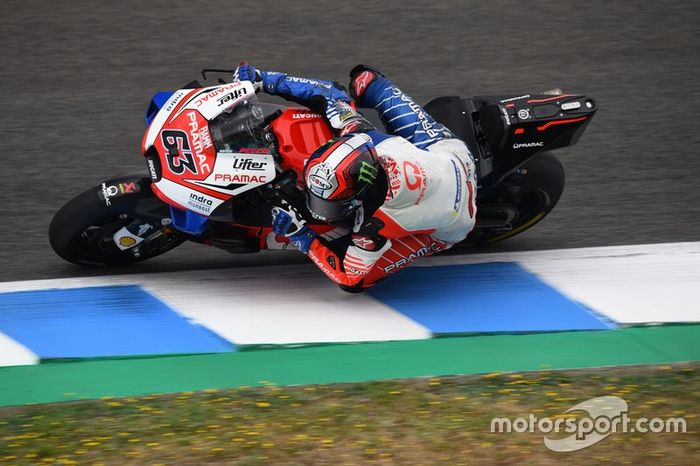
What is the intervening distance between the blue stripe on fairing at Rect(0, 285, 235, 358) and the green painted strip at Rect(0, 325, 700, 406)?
13 cm

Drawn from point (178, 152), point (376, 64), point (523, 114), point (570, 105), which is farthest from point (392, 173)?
point (376, 64)

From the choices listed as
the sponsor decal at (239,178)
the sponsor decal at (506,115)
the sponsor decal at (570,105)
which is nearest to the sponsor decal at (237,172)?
the sponsor decal at (239,178)

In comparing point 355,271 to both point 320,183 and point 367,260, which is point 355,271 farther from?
point 320,183

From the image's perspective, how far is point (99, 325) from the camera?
19.3 feet

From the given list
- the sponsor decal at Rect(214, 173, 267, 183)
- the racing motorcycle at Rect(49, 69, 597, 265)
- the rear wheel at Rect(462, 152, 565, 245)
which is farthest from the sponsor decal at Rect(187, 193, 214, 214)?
the rear wheel at Rect(462, 152, 565, 245)

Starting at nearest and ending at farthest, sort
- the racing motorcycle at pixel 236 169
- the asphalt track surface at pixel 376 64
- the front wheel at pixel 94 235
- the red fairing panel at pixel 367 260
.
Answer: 1. the racing motorcycle at pixel 236 169
2. the red fairing panel at pixel 367 260
3. the front wheel at pixel 94 235
4. the asphalt track surface at pixel 376 64

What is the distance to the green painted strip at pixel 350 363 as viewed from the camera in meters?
5.30

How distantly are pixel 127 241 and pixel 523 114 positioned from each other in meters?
2.38

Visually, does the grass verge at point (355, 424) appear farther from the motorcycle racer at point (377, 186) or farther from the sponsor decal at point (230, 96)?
the sponsor decal at point (230, 96)

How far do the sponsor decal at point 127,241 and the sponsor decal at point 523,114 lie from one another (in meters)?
2.33

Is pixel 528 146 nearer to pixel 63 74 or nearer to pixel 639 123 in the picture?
pixel 639 123

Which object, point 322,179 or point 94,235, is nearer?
point 322,179

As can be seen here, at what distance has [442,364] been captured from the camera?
5.52 metres

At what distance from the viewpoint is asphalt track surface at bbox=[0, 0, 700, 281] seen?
23.2 ft
